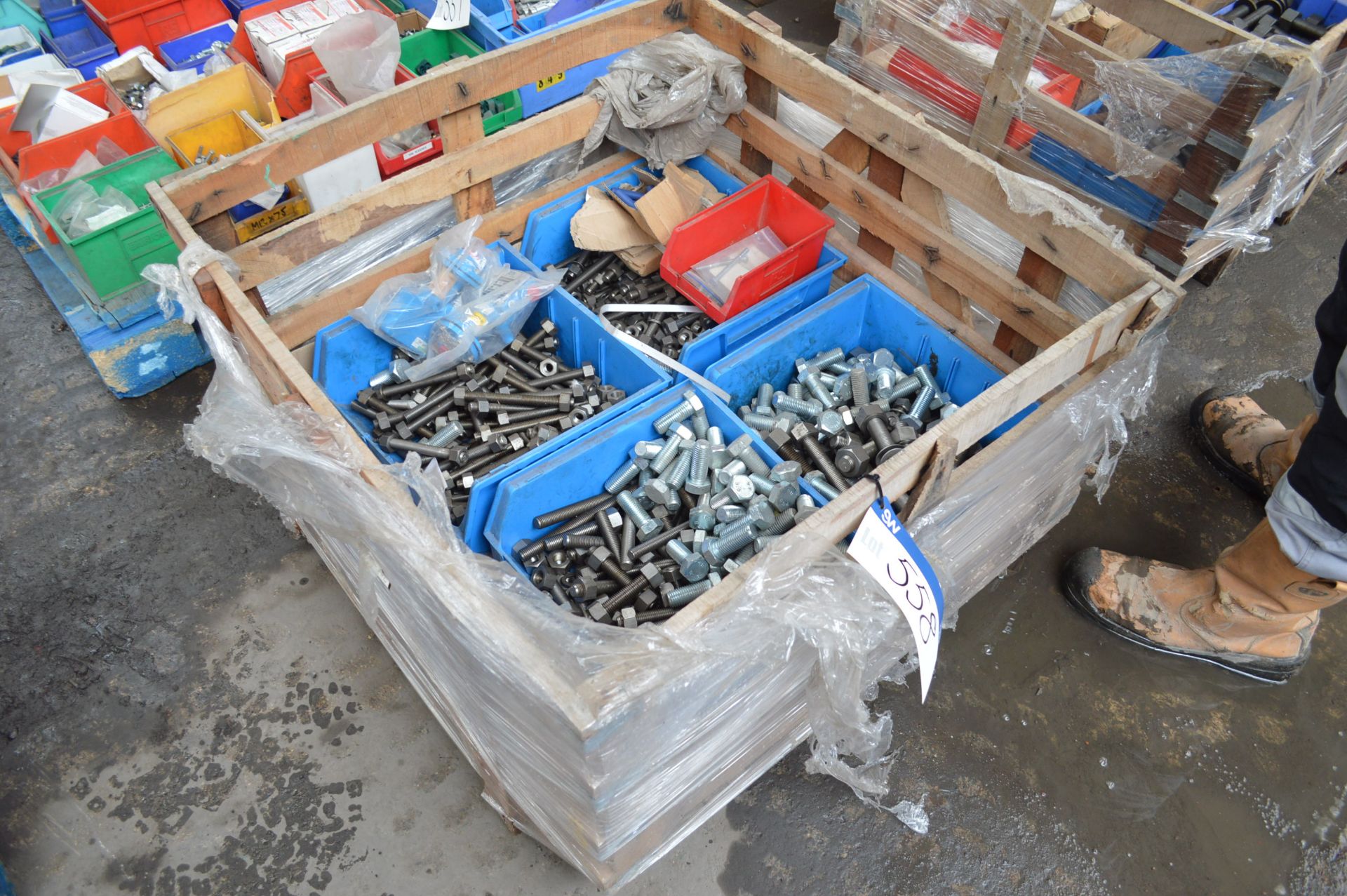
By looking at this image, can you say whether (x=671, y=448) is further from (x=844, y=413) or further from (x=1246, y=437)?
(x=1246, y=437)

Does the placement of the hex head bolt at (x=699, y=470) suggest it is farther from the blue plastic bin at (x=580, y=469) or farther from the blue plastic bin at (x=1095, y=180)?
the blue plastic bin at (x=1095, y=180)

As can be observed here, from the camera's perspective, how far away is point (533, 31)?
4223 mm

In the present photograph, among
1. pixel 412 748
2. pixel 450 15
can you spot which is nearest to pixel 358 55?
pixel 450 15

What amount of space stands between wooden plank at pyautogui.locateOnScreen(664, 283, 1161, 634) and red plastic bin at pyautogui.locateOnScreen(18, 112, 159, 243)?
3117 mm

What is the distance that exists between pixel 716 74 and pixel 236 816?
2778 millimetres

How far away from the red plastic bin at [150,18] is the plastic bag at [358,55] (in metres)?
0.98

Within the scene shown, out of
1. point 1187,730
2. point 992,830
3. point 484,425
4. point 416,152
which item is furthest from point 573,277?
point 1187,730

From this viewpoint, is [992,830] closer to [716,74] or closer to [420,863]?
[420,863]

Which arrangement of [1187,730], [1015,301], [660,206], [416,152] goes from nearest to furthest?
[1015,301] → [1187,730] → [660,206] → [416,152]

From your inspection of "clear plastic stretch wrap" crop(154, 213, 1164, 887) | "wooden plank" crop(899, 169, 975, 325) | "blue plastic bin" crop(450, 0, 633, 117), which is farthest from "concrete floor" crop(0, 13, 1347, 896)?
Answer: "blue plastic bin" crop(450, 0, 633, 117)

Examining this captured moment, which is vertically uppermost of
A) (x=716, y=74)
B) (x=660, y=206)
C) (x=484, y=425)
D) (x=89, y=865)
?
(x=716, y=74)

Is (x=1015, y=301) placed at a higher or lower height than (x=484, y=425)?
higher

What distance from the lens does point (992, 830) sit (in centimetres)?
260

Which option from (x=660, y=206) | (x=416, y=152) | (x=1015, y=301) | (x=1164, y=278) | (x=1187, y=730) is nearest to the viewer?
(x=1164, y=278)
